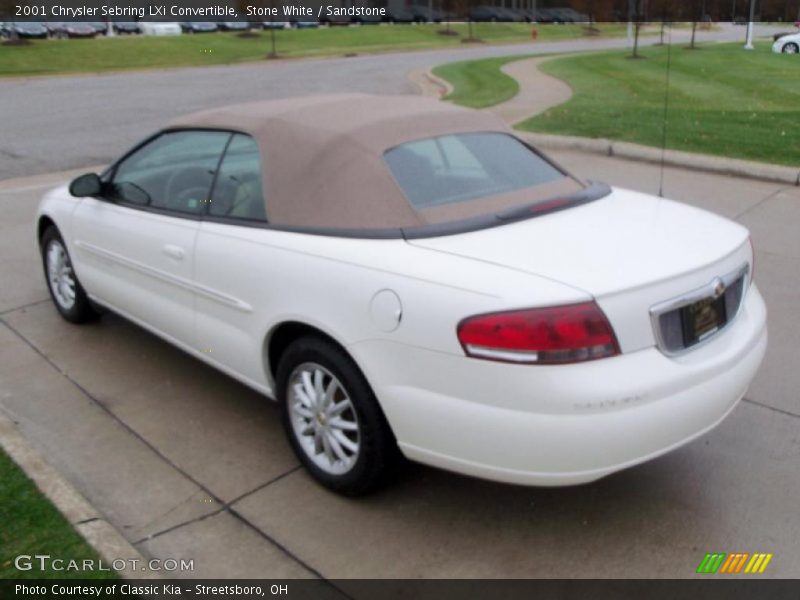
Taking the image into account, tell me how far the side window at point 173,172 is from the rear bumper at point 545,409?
159 cm

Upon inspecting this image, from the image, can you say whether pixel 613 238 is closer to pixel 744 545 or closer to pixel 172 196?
pixel 744 545

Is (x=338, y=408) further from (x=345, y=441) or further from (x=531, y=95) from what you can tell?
(x=531, y=95)

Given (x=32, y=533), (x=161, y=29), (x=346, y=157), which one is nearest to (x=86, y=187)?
(x=346, y=157)

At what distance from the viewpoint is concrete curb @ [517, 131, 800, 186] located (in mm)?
8969

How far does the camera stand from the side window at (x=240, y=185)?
3898 mm

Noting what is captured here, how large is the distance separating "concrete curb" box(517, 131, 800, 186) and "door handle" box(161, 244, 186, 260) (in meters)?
5.51

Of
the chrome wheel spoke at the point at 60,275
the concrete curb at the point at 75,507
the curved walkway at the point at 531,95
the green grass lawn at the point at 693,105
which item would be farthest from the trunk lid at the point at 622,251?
the curved walkway at the point at 531,95

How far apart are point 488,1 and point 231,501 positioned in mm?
83575

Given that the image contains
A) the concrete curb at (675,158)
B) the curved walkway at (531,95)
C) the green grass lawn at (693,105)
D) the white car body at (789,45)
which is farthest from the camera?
the white car body at (789,45)

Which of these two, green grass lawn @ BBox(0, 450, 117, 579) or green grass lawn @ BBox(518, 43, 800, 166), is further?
green grass lawn @ BBox(518, 43, 800, 166)

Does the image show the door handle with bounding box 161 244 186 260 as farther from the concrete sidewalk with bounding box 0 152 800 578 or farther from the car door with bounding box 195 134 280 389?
the concrete sidewalk with bounding box 0 152 800 578

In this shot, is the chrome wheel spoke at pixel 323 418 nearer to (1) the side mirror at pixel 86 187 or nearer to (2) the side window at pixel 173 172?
(2) the side window at pixel 173 172

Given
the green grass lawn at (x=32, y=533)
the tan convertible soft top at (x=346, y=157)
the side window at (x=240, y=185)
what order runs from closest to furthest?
the green grass lawn at (x=32, y=533) → the tan convertible soft top at (x=346, y=157) → the side window at (x=240, y=185)

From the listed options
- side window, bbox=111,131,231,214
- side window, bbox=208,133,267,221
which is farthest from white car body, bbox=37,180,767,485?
side window, bbox=111,131,231,214
